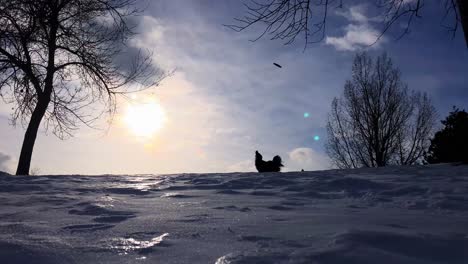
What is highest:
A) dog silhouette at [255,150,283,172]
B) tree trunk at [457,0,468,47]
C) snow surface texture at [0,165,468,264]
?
tree trunk at [457,0,468,47]

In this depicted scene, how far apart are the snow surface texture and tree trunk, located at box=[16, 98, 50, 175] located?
291 inches

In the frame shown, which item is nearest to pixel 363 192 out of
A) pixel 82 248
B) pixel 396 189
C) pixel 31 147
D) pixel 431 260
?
pixel 396 189

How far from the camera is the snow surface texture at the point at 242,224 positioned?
2217mm

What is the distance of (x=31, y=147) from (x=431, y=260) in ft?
40.4

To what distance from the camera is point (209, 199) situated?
4.58 meters

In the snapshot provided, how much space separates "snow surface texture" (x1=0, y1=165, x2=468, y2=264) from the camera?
2217 mm

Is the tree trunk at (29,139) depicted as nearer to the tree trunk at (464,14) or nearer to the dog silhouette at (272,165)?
the dog silhouette at (272,165)

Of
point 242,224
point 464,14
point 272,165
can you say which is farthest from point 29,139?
point 464,14

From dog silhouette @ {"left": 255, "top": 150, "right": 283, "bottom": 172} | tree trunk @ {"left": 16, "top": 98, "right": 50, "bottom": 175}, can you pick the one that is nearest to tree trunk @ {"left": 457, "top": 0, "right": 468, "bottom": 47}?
dog silhouette @ {"left": 255, "top": 150, "right": 283, "bottom": 172}

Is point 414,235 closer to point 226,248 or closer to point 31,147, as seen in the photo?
point 226,248

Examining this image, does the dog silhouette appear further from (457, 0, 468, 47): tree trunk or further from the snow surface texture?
(457, 0, 468, 47): tree trunk

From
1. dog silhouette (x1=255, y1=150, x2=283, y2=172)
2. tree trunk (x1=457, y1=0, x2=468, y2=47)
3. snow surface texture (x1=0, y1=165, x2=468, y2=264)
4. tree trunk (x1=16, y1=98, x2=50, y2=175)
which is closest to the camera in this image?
snow surface texture (x1=0, y1=165, x2=468, y2=264)

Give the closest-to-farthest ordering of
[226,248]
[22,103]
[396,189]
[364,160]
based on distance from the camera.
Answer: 1. [226,248]
2. [396,189]
3. [22,103]
4. [364,160]

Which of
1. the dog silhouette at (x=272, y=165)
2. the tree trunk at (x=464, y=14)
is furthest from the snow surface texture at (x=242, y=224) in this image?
the dog silhouette at (x=272, y=165)
